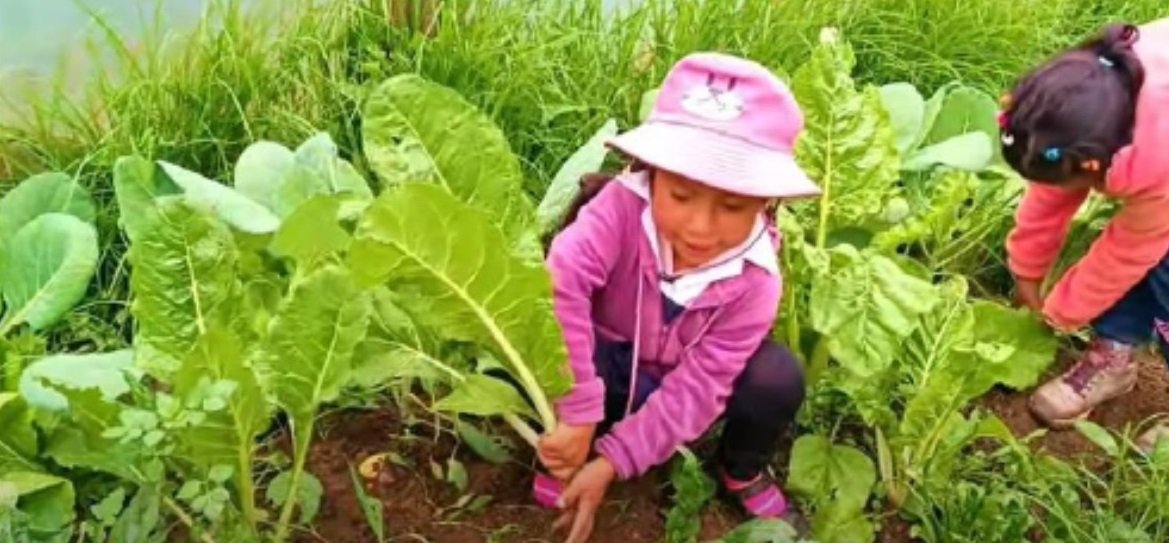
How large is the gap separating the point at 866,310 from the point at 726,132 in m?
0.42

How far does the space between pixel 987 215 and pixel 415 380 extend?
94cm

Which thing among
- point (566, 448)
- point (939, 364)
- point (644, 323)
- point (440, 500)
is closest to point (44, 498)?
point (440, 500)

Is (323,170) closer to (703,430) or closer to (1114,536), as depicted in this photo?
(703,430)

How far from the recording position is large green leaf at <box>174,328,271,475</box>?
1807mm

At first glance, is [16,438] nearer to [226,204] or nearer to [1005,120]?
[226,204]

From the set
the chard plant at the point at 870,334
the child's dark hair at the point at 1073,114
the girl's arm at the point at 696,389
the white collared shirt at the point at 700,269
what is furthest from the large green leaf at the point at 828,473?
the child's dark hair at the point at 1073,114

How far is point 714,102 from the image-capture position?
5.93ft

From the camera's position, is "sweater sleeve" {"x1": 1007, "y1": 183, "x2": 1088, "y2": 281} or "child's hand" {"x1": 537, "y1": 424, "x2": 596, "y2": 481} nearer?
"child's hand" {"x1": 537, "y1": 424, "x2": 596, "y2": 481}

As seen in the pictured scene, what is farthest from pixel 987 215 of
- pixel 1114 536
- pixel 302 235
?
pixel 302 235

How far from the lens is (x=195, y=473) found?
1948mm

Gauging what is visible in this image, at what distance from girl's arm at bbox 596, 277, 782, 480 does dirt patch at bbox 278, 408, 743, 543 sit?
0.13 m

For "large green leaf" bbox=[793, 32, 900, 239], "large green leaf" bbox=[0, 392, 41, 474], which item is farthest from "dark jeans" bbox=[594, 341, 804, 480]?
"large green leaf" bbox=[0, 392, 41, 474]

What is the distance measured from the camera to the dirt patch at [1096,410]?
242 cm

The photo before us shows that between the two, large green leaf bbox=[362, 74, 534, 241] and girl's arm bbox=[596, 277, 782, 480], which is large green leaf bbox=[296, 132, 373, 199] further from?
girl's arm bbox=[596, 277, 782, 480]
